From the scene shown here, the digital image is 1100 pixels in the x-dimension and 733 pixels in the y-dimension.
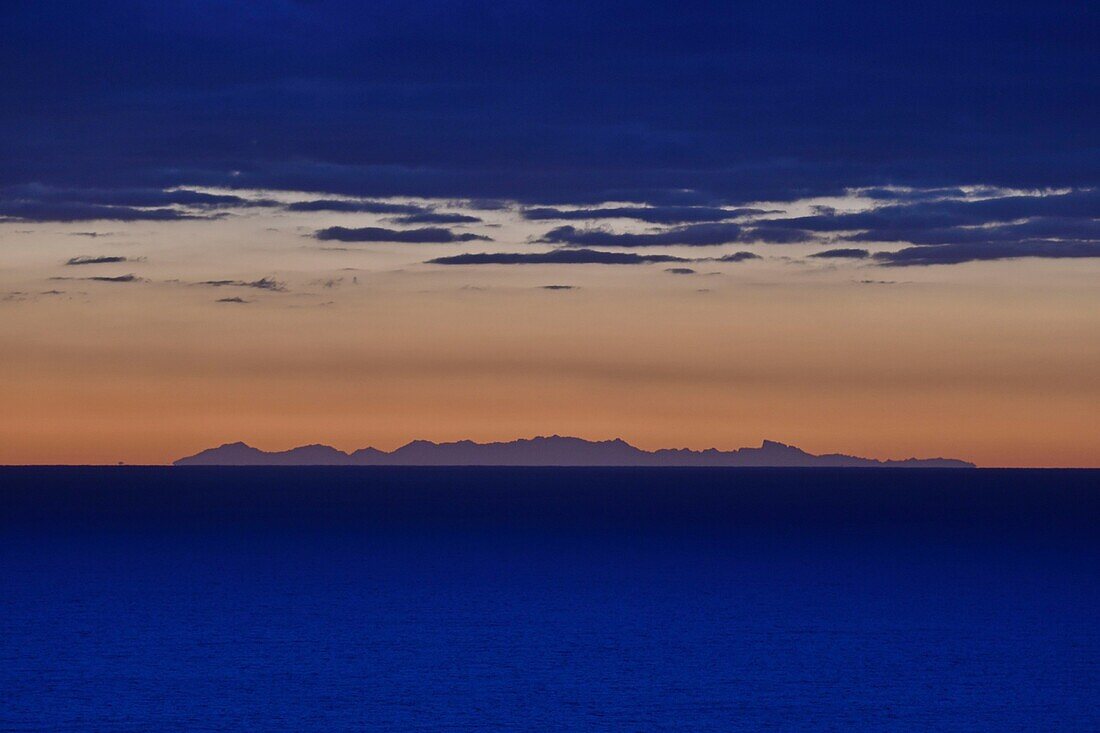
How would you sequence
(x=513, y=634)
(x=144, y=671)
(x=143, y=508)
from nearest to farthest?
(x=144, y=671) < (x=513, y=634) < (x=143, y=508)

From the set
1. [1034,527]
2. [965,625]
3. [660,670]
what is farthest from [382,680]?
[1034,527]

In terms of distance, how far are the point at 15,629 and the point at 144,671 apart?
37.6 feet

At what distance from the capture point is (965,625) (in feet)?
185

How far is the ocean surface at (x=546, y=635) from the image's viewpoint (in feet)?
126

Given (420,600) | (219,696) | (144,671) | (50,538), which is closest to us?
(219,696)

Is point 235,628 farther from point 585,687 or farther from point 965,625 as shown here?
point 965,625

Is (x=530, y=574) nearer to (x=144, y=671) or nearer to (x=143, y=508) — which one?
(x=144, y=671)

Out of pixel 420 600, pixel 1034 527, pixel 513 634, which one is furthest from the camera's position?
pixel 1034 527

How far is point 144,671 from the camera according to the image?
43.6 metres

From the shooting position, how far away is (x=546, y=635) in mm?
52125

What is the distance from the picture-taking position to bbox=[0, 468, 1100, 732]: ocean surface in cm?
3828

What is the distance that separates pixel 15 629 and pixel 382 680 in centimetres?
1731

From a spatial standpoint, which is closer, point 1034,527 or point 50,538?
point 50,538

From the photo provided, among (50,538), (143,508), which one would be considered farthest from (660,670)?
(143,508)
